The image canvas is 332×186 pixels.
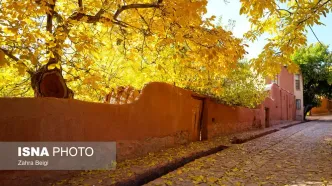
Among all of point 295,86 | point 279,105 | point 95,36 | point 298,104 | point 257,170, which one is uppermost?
point 295,86

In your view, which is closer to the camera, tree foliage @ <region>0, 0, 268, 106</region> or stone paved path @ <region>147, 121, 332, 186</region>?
stone paved path @ <region>147, 121, 332, 186</region>

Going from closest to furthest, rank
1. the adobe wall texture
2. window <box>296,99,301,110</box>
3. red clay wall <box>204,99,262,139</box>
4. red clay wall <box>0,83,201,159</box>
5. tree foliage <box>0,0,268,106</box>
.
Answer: red clay wall <box>0,83,201,159</box> → tree foliage <box>0,0,268,106</box> → red clay wall <box>204,99,262,139</box> → the adobe wall texture → window <box>296,99,301,110</box>

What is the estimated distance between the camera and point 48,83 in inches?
285

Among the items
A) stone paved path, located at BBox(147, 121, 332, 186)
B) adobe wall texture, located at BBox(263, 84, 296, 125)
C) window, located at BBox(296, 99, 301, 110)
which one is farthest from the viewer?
window, located at BBox(296, 99, 301, 110)

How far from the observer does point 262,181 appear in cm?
566

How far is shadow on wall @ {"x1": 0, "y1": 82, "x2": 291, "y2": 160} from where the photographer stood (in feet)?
16.1

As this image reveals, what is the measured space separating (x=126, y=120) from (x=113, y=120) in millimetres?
537

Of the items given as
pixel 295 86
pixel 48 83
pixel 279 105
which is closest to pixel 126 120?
pixel 48 83

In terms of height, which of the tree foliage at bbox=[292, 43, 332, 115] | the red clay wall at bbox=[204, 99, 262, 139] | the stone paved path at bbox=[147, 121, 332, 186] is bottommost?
the stone paved path at bbox=[147, 121, 332, 186]

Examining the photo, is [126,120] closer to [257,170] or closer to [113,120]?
[113,120]

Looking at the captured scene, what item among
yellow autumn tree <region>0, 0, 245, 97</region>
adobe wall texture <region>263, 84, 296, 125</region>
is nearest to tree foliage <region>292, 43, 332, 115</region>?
adobe wall texture <region>263, 84, 296, 125</region>

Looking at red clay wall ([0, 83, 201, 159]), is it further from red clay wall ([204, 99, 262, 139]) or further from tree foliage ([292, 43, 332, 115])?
tree foliage ([292, 43, 332, 115])

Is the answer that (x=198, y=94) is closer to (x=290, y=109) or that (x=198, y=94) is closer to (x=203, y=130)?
(x=203, y=130)

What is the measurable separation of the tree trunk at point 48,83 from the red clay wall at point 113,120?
145 centimetres
